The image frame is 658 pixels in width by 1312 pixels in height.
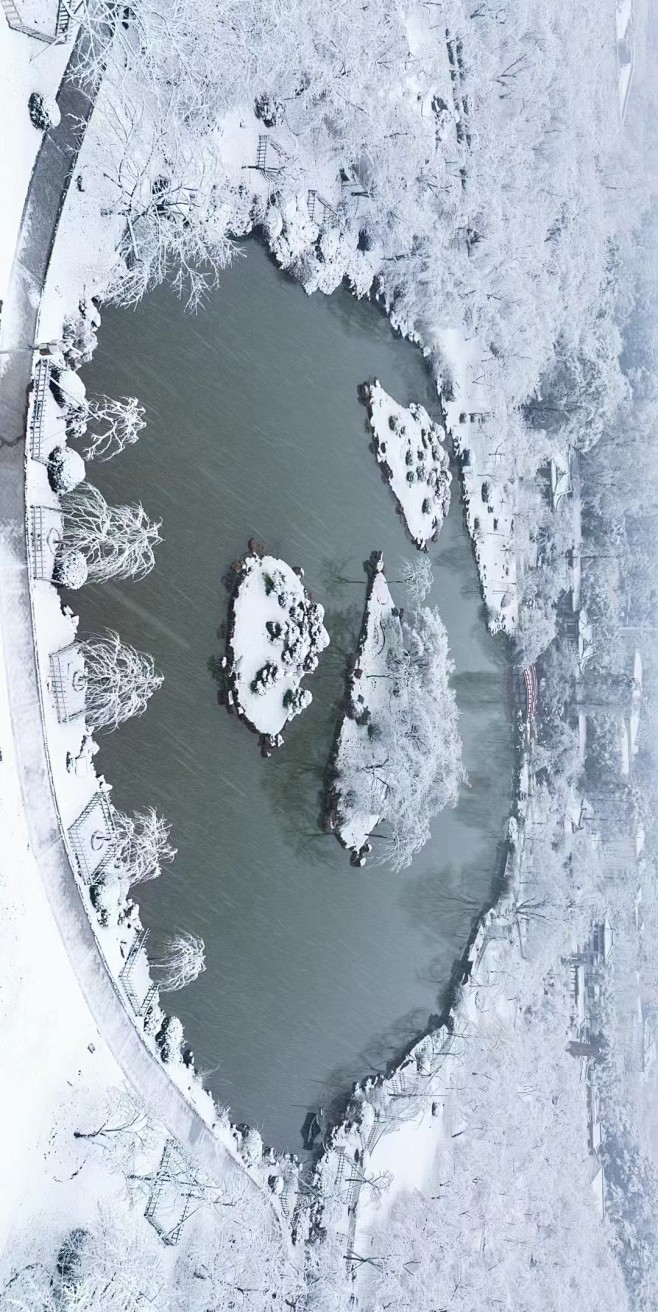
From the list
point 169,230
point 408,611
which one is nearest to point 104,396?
point 169,230

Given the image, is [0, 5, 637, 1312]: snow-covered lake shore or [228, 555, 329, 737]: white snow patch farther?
[228, 555, 329, 737]: white snow patch

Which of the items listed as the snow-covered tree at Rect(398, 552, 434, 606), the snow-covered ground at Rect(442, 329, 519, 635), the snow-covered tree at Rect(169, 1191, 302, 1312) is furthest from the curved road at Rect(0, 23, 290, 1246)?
the snow-covered ground at Rect(442, 329, 519, 635)

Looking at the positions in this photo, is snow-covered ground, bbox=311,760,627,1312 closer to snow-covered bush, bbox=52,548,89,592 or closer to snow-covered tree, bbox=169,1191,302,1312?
snow-covered tree, bbox=169,1191,302,1312

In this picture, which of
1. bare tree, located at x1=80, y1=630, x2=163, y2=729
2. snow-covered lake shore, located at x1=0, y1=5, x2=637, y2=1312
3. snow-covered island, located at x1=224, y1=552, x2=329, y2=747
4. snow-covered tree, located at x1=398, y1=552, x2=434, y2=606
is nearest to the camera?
snow-covered lake shore, located at x1=0, y1=5, x2=637, y2=1312

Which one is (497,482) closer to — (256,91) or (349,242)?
(349,242)

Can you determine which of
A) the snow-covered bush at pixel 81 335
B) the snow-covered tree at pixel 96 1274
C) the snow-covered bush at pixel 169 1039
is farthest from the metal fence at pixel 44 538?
the snow-covered tree at pixel 96 1274

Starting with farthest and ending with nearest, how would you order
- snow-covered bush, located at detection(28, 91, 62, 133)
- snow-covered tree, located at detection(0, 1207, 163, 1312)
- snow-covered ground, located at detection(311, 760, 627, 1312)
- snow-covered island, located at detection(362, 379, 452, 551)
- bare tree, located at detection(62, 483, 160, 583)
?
snow-covered island, located at detection(362, 379, 452, 551), snow-covered ground, located at detection(311, 760, 627, 1312), bare tree, located at detection(62, 483, 160, 583), snow-covered bush, located at detection(28, 91, 62, 133), snow-covered tree, located at detection(0, 1207, 163, 1312)

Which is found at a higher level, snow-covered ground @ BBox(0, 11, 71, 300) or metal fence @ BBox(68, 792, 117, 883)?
snow-covered ground @ BBox(0, 11, 71, 300)

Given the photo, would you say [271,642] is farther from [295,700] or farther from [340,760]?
[340,760]

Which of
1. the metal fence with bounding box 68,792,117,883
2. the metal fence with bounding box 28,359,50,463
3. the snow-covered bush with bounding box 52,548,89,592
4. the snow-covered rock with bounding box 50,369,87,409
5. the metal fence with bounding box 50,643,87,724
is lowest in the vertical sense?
the metal fence with bounding box 68,792,117,883
